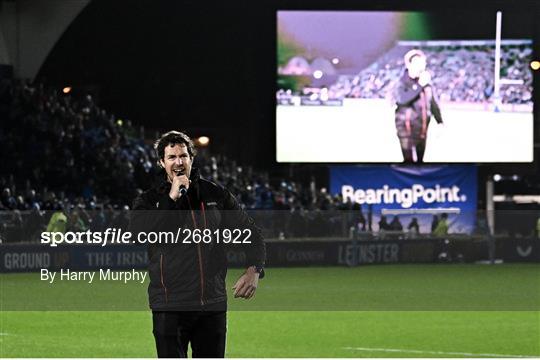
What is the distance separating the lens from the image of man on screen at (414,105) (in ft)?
131

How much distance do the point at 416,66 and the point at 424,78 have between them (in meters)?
0.42

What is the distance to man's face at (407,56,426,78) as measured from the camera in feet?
131

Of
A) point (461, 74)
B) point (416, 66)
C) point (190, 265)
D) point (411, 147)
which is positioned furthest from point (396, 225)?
point (190, 265)

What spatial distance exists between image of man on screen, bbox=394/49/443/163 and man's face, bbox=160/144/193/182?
109 ft

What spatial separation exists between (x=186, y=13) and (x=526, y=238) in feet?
48.9

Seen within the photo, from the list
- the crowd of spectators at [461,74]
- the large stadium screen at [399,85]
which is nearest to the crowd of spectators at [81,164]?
the large stadium screen at [399,85]

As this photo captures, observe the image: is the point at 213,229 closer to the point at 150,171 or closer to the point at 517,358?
the point at 517,358

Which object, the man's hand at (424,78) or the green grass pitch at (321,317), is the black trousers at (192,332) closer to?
the green grass pitch at (321,317)

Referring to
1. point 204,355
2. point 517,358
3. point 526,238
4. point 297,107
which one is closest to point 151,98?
point 297,107

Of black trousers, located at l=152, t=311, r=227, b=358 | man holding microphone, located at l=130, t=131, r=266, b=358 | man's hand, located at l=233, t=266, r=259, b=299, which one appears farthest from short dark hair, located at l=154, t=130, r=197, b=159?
black trousers, located at l=152, t=311, r=227, b=358

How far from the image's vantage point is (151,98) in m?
42.0

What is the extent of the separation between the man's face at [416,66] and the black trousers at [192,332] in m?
33.2

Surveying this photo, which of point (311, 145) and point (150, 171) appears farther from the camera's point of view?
point (311, 145)

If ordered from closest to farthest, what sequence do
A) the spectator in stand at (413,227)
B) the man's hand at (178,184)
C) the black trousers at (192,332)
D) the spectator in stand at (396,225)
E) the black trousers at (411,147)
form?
the man's hand at (178,184)
the black trousers at (192,332)
the spectator in stand at (413,227)
the spectator in stand at (396,225)
the black trousers at (411,147)
